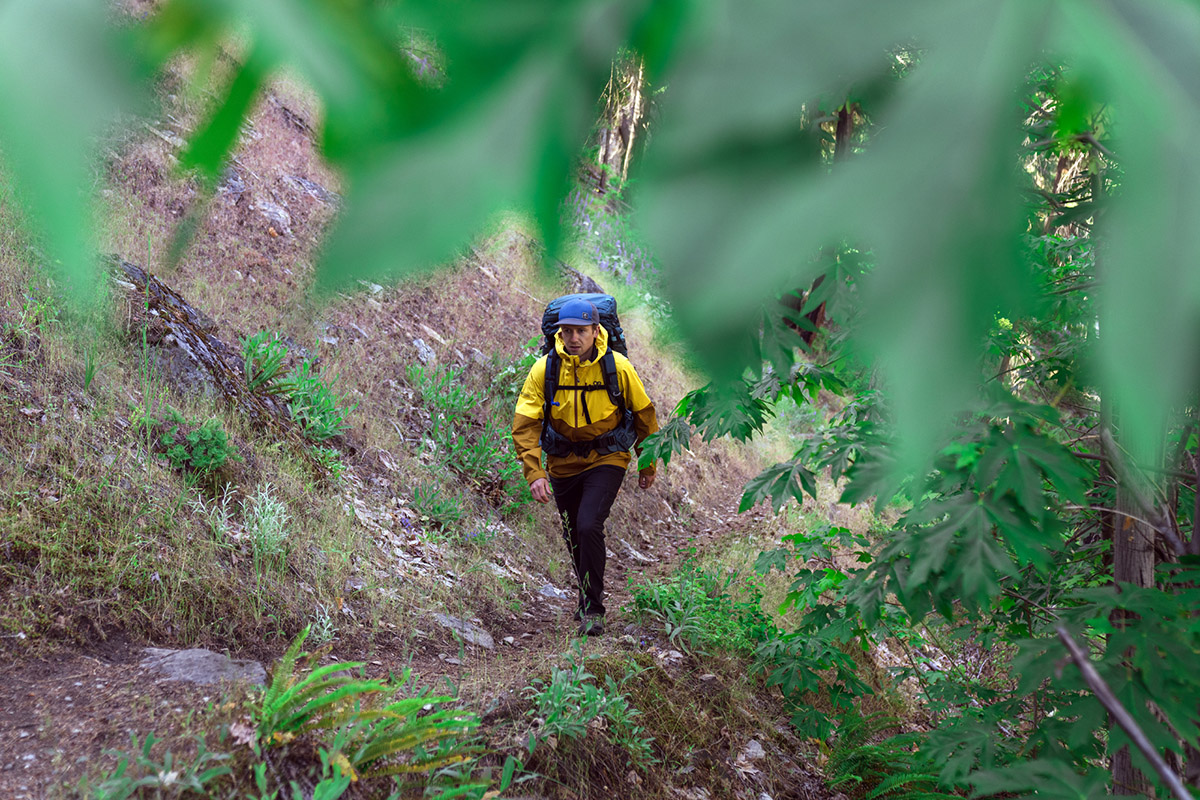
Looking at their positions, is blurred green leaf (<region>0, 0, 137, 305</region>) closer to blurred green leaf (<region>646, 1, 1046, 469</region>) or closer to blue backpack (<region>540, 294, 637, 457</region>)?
blurred green leaf (<region>646, 1, 1046, 469</region>)

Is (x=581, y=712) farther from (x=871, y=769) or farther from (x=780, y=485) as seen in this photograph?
(x=871, y=769)

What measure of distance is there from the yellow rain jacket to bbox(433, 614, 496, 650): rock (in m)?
0.95

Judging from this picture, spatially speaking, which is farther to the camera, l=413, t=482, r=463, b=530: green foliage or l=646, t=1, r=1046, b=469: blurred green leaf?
l=413, t=482, r=463, b=530: green foliage

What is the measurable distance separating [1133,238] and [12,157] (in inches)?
16.2

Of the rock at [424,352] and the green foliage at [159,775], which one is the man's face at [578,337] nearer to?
the green foliage at [159,775]

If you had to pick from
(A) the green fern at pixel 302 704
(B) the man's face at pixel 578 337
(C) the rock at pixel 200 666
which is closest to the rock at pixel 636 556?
(B) the man's face at pixel 578 337

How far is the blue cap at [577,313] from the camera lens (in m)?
3.98

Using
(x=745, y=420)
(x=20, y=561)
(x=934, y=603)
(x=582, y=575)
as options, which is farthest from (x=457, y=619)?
(x=934, y=603)

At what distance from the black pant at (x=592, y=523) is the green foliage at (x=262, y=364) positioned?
229 centimetres

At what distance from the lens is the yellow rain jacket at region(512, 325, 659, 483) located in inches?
168

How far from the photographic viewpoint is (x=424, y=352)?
7348 mm

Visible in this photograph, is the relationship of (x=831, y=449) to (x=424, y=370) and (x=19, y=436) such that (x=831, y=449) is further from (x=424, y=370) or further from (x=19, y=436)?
(x=424, y=370)

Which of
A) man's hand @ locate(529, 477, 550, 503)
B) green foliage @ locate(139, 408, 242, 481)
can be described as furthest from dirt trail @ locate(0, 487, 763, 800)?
green foliage @ locate(139, 408, 242, 481)

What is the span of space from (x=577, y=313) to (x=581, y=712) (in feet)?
6.61
